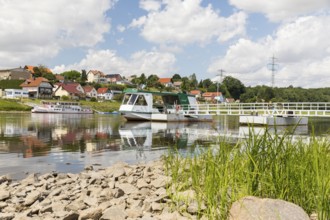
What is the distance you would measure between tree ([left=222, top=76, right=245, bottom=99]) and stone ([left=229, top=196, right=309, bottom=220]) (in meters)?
136

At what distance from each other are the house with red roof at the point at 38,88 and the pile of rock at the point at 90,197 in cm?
9148

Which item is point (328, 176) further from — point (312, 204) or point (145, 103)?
point (145, 103)

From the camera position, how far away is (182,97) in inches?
1842

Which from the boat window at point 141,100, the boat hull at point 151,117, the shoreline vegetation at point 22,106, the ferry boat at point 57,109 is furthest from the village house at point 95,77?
the boat window at point 141,100

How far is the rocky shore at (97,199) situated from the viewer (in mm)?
4676

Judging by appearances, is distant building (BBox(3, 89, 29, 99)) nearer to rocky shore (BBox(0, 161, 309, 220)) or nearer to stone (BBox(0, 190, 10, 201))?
rocky shore (BBox(0, 161, 309, 220))

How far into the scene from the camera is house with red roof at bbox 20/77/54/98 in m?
95.9

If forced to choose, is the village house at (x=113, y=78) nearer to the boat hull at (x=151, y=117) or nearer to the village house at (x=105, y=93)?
the village house at (x=105, y=93)

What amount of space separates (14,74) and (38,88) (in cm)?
3540

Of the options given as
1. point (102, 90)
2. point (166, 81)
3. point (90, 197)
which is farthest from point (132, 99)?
point (166, 81)

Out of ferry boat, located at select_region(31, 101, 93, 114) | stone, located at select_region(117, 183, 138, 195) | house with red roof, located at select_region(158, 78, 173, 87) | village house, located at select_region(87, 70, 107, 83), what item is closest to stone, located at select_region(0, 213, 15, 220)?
stone, located at select_region(117, 183, 138, 195)

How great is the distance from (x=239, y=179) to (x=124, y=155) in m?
9.81

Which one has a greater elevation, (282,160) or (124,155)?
(282,160)

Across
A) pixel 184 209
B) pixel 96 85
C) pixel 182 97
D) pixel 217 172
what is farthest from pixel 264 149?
pixel 96 85
